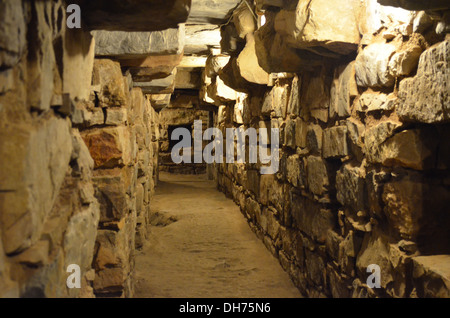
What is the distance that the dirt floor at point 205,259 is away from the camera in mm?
3330

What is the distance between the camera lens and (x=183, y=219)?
18.6 ft

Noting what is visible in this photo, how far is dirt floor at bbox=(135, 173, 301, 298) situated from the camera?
3330mm

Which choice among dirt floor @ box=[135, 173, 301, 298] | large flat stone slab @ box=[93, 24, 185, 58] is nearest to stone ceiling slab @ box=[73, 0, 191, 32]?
large flat stone slab @ box=[93, 24, 185, 58]

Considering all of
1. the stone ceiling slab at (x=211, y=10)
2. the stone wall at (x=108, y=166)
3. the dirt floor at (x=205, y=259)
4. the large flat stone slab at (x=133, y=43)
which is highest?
the stone ceiling slab at (x=211, y=10)

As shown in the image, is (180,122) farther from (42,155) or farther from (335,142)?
(42,155)

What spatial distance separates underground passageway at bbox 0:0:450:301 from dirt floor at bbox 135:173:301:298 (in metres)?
0.03

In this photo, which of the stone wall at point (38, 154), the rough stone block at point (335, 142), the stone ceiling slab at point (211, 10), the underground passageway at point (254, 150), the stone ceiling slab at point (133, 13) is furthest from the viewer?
the stone ceiling slab at point (211, 10)

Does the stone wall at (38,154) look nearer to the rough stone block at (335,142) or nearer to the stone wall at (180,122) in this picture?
the rough stone block at (335,142)

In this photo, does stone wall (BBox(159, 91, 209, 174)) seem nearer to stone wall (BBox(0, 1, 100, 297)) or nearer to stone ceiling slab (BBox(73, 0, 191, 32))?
stone ceiling slab (BBox(73, 0, 191, 32))

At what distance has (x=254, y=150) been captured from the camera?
5.02m

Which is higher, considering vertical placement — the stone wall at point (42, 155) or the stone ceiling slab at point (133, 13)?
the stone ceiling slab at point (133, 13)

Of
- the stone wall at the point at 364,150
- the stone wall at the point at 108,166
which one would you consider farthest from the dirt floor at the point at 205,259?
the stone wall at the point at 108,166

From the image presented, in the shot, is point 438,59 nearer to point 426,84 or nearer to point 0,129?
point 426,84

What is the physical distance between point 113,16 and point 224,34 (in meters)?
3.54
